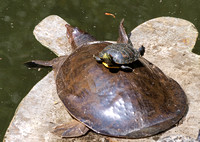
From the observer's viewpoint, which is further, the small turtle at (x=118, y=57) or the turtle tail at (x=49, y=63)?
the turtle tail at (x=49, y=63)

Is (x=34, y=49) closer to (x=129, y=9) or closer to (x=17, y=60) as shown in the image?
(x=17, y=60)

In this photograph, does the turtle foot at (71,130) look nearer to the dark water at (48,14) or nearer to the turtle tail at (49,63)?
the turtle tail at (49,63)

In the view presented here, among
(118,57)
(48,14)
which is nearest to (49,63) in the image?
(118,57)

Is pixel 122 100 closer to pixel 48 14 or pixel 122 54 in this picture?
pixel 122 54

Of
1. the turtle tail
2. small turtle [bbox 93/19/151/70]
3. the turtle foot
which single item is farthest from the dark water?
small turtle [bbox 93/19/151/70]

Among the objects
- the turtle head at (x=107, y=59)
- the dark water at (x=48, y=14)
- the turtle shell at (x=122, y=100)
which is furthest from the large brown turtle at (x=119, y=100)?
the dark water at (x=48, y=14)

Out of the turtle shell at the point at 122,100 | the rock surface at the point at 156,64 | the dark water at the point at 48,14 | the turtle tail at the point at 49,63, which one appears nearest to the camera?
the turtle shell at the point at 122,100

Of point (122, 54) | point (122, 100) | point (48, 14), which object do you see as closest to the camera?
point (122, 100)
